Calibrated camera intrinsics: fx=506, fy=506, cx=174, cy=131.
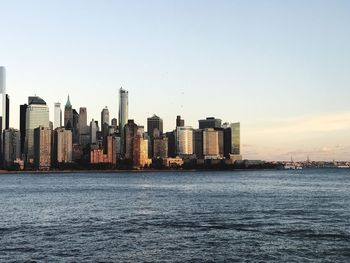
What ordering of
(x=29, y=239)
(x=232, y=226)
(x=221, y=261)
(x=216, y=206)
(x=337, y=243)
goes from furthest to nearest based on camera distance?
1. (x=216, y=206)
2. (x=232, y=226)
3. (x=29, y=239)
4. (x=337, y=243)
5. (x=221, y=261)

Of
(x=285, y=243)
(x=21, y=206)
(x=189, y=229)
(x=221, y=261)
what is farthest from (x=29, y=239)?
(x=21, y=206)

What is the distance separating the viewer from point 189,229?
5753 cm

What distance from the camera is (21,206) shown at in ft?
290

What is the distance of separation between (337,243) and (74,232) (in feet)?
90.5

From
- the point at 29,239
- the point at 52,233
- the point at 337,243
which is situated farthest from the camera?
the point at 52,233

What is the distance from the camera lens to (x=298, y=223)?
61.6 meters

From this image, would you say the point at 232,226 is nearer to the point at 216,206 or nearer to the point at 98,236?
the point at 98,236

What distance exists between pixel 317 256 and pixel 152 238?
1714 centimetres

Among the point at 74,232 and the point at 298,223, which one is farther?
the point at 298,223

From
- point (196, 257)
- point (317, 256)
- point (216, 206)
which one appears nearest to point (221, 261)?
point (196, 257)

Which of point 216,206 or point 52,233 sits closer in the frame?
point 52,233

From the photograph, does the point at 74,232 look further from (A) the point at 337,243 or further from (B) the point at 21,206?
(B) the point at 21,206

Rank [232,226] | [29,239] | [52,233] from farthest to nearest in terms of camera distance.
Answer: [232,226], [52,233], [29,239]

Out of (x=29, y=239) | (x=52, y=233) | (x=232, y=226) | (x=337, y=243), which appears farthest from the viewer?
(x=232, y=226)
